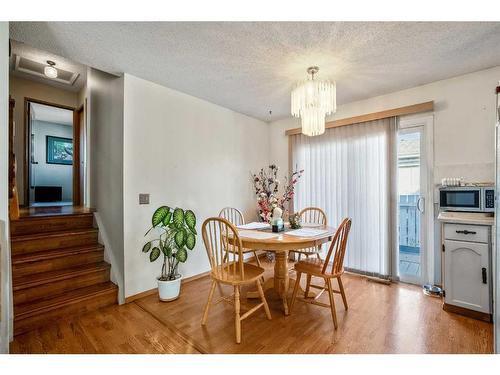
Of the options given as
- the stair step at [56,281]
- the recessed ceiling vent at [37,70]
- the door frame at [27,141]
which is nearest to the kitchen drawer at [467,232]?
the stair step at [56,281]

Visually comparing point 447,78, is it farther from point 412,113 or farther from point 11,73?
point 11,73

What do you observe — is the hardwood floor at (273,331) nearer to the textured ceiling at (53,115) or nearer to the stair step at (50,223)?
the stair step at (50,223)

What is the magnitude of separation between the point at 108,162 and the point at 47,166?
15.7ft

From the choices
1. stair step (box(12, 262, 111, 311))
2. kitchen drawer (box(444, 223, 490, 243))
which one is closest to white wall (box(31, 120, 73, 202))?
stair step (box(12, 262, 111, 311))

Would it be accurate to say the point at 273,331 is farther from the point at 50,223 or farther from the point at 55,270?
the point at 50,223

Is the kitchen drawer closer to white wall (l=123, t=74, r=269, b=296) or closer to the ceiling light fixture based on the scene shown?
white wall (l=123, t=74, r=269, b=296)

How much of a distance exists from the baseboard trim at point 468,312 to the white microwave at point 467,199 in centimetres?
91

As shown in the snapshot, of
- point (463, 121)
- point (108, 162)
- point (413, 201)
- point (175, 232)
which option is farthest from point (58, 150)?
point (463, 121)

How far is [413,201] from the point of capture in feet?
9.57

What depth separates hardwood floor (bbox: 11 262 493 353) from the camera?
1.70 m
